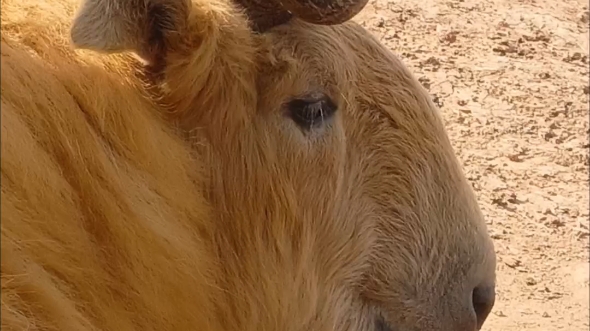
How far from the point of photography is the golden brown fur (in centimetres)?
211

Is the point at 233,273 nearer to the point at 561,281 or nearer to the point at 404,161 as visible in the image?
the point at 404,161

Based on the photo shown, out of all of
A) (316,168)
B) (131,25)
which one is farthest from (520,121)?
(131,25)

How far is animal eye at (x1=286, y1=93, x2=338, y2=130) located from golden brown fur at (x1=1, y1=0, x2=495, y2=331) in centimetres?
2

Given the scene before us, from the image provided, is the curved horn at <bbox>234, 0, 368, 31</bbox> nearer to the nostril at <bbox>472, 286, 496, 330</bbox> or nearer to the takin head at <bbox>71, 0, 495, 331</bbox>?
the takin head at <bbox>71, 0, 495, 331</bbox>

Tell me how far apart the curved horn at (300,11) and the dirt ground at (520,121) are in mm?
2969

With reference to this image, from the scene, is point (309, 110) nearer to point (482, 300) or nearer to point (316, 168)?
point (316, 168)

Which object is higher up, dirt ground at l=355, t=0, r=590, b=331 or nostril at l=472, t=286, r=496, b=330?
nostril at l=472, t=286, r=496, b=330

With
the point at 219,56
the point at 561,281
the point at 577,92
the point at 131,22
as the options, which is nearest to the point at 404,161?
the point at 219,56

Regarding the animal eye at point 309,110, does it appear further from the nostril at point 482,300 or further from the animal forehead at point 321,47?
the nostril at point 482,300

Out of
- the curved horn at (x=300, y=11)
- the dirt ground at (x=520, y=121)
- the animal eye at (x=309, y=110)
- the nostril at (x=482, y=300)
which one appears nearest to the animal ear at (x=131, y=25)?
the curved horn at (x=300, y=11)

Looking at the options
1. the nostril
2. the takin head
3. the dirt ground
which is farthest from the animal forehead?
the dirt ground

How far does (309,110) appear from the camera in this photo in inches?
99.0

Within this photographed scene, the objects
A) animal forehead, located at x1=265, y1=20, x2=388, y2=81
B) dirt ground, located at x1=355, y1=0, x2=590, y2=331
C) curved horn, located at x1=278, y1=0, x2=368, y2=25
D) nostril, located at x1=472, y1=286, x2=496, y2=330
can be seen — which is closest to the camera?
curved horn, located at x1=278, y1=0, x2=368, y2=25

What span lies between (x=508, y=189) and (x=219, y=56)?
389cm
